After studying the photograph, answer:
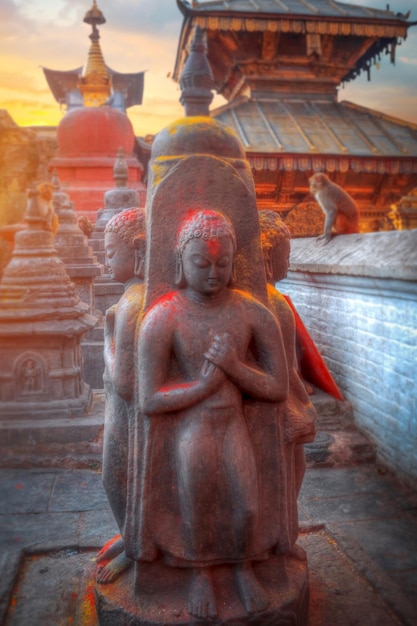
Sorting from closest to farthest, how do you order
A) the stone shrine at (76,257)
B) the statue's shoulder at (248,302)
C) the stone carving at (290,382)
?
1. the statue's shoulder at (248,302)
2. the stone carving at (290,382)
3. the stone shrine at (76,257)

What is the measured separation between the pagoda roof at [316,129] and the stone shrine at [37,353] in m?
7.04

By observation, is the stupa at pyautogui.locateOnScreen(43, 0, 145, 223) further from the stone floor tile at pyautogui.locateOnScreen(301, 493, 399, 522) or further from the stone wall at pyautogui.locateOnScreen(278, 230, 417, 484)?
the stone floor tile at pyautogui.locateOnScreen(301, 493, 399, 522)

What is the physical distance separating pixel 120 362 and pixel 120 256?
1.66ft

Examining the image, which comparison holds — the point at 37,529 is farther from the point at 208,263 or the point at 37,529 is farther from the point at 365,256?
the point at 365,256

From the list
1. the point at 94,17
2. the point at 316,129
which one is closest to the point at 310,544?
the point at 316,129

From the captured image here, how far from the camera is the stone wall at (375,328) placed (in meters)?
4.28

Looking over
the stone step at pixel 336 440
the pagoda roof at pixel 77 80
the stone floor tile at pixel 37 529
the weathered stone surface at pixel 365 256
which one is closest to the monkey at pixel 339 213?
the weathered stone surface at pixel 365 256

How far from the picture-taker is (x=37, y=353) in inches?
197

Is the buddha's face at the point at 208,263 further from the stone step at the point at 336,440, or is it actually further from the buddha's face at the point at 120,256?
the stone step at the point at 336,440

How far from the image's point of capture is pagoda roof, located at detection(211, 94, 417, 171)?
11.5 m

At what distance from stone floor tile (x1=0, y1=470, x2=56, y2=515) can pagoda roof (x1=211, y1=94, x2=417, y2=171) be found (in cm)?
836

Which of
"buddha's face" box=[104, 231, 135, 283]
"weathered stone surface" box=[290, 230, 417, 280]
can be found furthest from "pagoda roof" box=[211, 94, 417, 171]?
"buddha's face" box=[104, 231, 135, 283]

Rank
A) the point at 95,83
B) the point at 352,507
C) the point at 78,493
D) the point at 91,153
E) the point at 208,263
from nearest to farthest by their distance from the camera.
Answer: the point at 208,263 < the point at 352,507 < the point at 78,493 < the point at 91,153 < the point at 95,83

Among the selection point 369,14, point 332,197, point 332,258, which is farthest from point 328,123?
point 332,258
